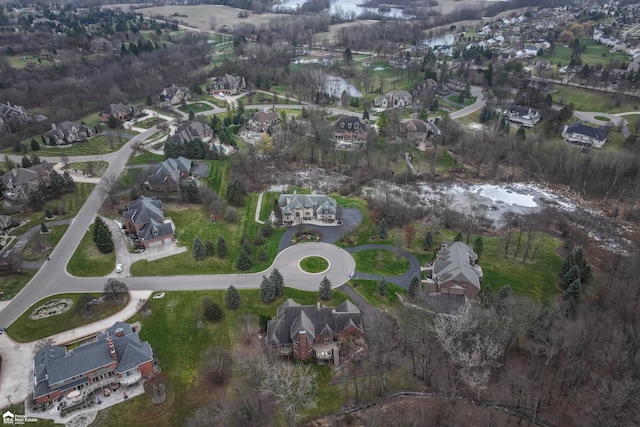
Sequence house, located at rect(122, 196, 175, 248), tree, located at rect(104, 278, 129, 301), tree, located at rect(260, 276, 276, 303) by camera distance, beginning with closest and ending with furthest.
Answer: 1. tree, located at rect(104, 278, 129, 301)
2. tree, located at rect(260, 276, 276, 303)
3. house, located at rect(122, 196, 175, 248)

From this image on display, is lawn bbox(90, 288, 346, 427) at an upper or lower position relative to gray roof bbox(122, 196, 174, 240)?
lower

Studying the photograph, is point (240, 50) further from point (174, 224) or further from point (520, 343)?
point (520, 343)

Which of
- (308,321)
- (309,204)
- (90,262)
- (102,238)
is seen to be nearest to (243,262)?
(308,321)

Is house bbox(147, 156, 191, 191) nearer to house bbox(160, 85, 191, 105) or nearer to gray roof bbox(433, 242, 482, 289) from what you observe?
gray roof bbox(433, 242, 482, 289)

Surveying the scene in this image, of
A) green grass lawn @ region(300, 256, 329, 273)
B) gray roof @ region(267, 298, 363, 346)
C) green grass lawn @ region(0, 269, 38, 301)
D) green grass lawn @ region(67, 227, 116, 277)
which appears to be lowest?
green grass lawn @ region(300, 256, 329, 273)

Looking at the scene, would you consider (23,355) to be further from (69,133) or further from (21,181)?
(69,133)

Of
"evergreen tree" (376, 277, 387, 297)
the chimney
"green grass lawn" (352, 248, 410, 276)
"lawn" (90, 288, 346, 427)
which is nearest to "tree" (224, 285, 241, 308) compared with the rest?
"lawn" (90, 288, 346, 427)

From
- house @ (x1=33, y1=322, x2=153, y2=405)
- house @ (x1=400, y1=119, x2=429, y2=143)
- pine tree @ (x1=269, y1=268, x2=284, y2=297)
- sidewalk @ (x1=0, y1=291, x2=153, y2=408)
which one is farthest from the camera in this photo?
house @ (x1=400, y1=119, x2=429, y2=143)
